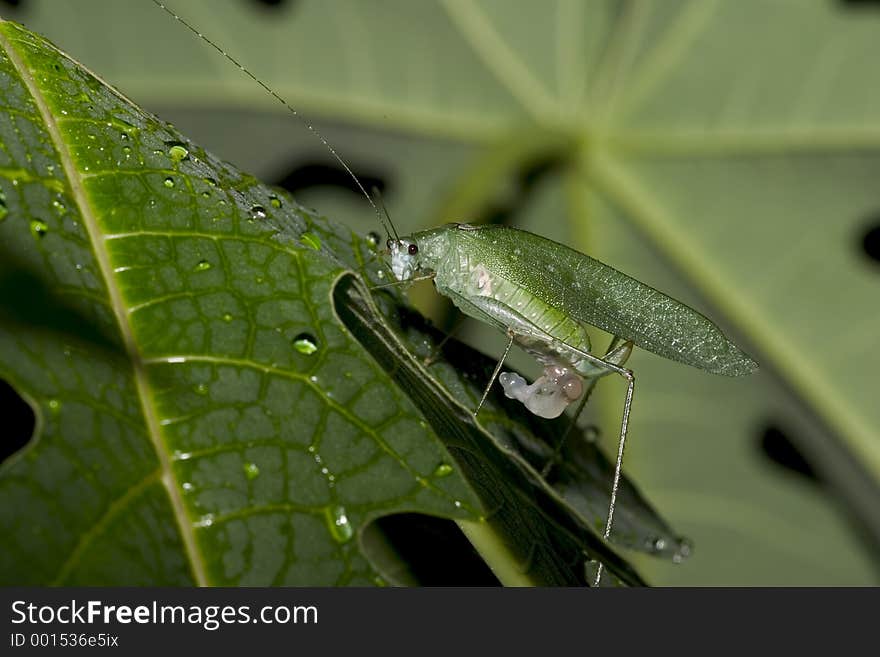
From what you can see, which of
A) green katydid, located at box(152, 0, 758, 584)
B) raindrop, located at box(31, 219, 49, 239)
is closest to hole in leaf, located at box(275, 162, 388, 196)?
green katydid, located at box(152, 0, 758, 584)

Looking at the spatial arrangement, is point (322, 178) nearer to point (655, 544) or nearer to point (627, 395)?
point (627, 395)

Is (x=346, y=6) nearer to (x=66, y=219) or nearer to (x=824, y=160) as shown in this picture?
(x=824, y=160)

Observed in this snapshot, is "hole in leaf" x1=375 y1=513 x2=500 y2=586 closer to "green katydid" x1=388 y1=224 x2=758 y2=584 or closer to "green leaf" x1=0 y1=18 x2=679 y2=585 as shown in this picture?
"green leaf" x1=0 y1=18 x2=679 y2=585

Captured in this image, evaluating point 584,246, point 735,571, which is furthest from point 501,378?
point 735,571

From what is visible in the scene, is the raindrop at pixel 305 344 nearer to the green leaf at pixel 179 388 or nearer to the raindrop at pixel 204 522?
the green leaf at pixel 179 388

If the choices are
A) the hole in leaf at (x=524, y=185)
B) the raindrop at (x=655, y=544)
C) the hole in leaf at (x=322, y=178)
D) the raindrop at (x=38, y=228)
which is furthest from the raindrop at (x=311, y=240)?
the hole in leaf at (x=322, y=178)

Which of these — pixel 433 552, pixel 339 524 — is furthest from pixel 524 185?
pixel 339 524

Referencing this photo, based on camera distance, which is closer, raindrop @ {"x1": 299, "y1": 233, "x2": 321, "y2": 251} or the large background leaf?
raindrop @ {"x1": 299, "y1": 233, "x2": 321, "y2": 251}
